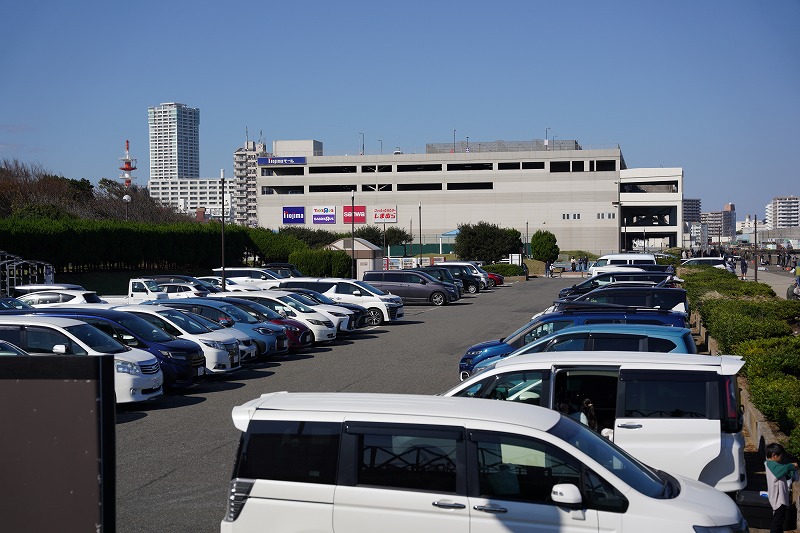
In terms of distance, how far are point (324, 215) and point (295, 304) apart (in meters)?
86.8

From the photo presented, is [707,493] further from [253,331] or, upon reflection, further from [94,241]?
[94,241]

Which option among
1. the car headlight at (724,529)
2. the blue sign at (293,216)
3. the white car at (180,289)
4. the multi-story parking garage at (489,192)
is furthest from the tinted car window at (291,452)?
the blue sign at (293,216)

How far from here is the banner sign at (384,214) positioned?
10719cm

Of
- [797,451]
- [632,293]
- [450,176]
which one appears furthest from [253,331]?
[450,176]

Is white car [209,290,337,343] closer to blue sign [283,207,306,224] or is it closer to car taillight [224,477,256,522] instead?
car taillight [224,477,256,522]

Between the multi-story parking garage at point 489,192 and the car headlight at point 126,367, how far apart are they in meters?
89.8

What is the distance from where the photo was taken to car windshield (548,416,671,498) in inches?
237

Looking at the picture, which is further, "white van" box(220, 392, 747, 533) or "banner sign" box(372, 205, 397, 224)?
"banner sign" box(372, 205, 397, 224)

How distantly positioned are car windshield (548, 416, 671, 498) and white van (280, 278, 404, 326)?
2351cm

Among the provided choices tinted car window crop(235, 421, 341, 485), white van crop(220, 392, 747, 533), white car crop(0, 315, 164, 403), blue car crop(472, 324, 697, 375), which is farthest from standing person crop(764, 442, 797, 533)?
white car crop(0, 315, 164, 403)

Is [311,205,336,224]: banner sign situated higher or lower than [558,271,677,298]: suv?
higher

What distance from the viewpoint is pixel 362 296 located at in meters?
30.5

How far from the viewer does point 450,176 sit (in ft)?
371

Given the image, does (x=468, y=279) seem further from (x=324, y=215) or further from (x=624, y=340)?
(x=324, y=215)
